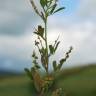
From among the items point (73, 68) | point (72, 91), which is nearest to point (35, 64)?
point (72, 91)

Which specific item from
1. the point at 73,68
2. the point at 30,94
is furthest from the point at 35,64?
the point at 73,68

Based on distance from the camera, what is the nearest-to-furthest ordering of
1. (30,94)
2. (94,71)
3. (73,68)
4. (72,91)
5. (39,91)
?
(39,91), (72,91), (30,94), (94,71), (73,68)

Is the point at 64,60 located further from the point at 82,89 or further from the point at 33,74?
the point at 82,89

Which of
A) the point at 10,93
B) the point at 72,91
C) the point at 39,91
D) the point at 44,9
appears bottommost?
the point at 10,93

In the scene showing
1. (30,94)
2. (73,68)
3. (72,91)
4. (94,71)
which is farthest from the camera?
(73,68)

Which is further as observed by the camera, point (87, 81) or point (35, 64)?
point (87, 81)

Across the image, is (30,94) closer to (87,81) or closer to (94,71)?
(87,81)

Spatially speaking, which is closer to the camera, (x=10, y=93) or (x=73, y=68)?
(x=10, y=93)

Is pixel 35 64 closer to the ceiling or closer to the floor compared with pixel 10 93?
closer to the ceiling

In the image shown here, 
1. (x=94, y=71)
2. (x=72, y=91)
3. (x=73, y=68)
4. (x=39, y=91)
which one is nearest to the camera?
(x=39, y=91)
